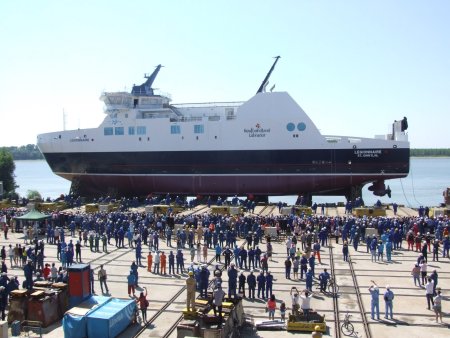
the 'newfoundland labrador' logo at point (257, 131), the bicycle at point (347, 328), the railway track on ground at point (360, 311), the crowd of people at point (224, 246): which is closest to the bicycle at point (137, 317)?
the crowd of people at point (224, 246)

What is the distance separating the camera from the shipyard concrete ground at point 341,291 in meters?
12.0

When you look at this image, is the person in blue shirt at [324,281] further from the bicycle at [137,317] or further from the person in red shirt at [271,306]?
the bicycle at [137,317]

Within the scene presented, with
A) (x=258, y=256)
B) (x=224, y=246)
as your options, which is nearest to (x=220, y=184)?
(x=224, y=246)

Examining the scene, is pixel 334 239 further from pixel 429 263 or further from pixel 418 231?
pixel 429 263

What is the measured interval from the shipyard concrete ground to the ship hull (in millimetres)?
15497

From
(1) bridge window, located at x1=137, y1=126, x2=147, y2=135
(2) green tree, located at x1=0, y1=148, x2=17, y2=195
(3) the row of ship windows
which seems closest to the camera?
(3) the row of ship windows

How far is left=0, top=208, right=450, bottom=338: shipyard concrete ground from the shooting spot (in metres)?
12.0

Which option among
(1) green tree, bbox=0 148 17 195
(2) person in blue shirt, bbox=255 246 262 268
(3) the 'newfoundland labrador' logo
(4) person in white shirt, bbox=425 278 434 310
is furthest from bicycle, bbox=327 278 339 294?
(1) green tree, bbox=0 148 17 195

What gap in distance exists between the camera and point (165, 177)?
40.7 meters

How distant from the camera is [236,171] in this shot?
128ft

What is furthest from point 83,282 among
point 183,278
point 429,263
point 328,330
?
point 429,263

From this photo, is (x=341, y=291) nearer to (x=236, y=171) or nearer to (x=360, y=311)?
(x=360, y=311)

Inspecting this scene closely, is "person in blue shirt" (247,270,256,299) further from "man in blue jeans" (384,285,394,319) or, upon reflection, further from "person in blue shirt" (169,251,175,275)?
"person in blue shirt" (169,251,175,275)

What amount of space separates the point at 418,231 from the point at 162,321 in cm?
1485
